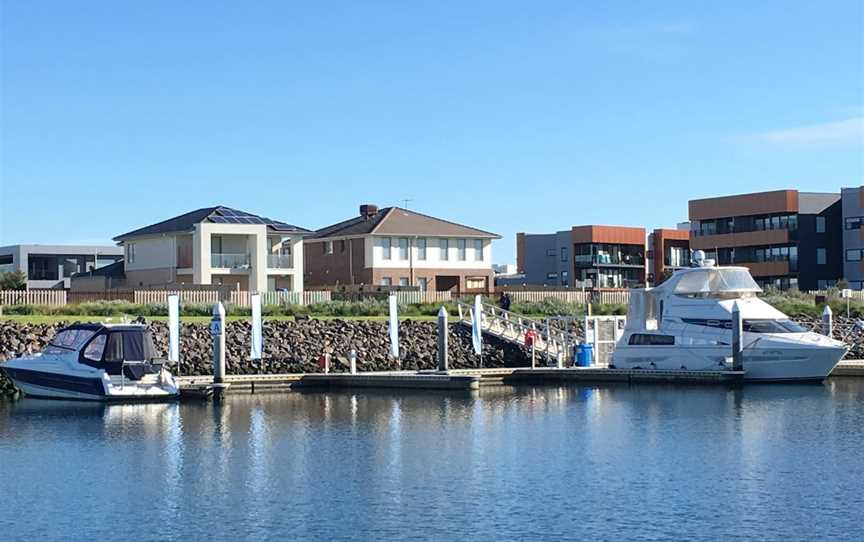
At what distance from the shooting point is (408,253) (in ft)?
315

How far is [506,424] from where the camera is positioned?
4044cm

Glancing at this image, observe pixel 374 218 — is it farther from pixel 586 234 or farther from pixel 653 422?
pixel 653 422

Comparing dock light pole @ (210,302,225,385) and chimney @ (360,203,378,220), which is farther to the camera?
chimney @ (360,203,378,220)

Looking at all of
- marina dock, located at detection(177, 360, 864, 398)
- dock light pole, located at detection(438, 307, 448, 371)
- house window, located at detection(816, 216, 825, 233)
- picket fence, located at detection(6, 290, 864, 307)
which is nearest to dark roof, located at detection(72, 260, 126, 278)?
picket fence, located at detection(6, 290, 864, 307)

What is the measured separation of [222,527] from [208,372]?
87.4 ft

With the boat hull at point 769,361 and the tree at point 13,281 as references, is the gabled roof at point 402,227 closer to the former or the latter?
the tree at point 13,281

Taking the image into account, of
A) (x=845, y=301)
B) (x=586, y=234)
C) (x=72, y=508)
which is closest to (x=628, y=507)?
(x=72, y=508)

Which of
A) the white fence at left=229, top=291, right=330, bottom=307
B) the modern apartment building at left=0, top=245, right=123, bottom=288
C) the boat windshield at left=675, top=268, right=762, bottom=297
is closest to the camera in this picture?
the boat windshield at left=675, top=268, right=762, bottom=297

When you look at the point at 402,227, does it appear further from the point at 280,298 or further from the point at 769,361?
the point at 769,361

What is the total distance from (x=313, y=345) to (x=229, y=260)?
32327 millimetres

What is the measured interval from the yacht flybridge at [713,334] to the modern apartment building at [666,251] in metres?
75.8

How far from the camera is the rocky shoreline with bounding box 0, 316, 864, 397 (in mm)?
50938

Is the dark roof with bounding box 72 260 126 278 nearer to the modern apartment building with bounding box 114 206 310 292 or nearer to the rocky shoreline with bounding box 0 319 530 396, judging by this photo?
the modern apartment building with bounding box 114 206 310 292

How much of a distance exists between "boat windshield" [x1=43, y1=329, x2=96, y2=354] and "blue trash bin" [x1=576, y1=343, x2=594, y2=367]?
2181cm
